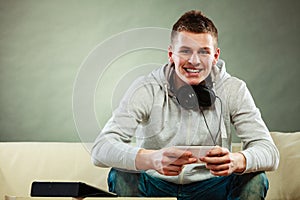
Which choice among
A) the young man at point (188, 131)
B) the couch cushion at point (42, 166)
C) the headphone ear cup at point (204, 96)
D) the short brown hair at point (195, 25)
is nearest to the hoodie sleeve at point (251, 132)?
the young man at point (188, 131)

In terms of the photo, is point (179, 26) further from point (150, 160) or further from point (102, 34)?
point (102, 34)

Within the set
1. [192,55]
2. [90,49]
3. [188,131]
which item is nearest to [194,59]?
[192,55]

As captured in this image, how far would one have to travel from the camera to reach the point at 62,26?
2.66 meters

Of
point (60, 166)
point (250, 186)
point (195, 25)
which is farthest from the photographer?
point (60, 166)

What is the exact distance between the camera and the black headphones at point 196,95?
1.72 meters

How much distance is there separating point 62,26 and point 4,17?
10.7 inches

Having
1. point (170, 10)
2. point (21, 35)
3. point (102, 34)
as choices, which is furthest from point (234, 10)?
point (21, 35)

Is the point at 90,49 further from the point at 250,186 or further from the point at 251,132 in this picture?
the point at 250,186

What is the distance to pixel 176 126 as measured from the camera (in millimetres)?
1797

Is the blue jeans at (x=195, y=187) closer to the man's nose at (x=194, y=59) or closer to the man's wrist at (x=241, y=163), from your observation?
the man's wrist at (x=241, y=163)

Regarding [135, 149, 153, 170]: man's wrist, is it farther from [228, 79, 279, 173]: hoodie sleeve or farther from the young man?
[228, 79, 279, 173]: hoodie sleeve

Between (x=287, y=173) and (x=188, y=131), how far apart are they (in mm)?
572

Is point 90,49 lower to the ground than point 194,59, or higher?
higher

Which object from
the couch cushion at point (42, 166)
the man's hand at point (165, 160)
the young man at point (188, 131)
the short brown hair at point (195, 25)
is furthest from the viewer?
the couch cushion at point (42, 166)
